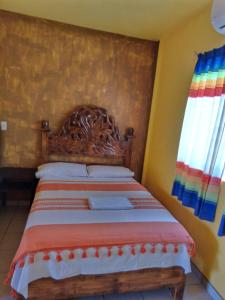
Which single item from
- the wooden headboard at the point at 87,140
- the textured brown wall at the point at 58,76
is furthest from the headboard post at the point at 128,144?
the textured brown wall at the point at 58,76

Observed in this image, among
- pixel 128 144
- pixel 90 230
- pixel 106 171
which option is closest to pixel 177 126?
pixel 128 144

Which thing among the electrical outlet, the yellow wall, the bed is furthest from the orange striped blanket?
the electrical outlet

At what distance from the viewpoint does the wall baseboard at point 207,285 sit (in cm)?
186

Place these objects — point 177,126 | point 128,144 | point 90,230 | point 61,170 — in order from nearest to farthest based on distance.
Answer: point 90,230
point 177,126
point 61,170
point 128,144

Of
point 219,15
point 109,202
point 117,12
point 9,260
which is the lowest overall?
point 9,260

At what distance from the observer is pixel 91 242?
61.8 inches

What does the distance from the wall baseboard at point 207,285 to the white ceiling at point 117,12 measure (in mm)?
2619

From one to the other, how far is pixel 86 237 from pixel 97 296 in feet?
1.96

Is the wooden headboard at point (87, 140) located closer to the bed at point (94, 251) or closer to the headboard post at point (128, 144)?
the headboard post at point (128, 144)

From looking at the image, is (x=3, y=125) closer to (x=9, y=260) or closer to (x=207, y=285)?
(x=9, y=260)

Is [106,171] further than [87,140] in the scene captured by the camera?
No

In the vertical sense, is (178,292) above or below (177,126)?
below

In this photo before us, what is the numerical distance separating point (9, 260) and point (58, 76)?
2.29 m

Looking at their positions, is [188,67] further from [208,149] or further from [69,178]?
[69,178]
